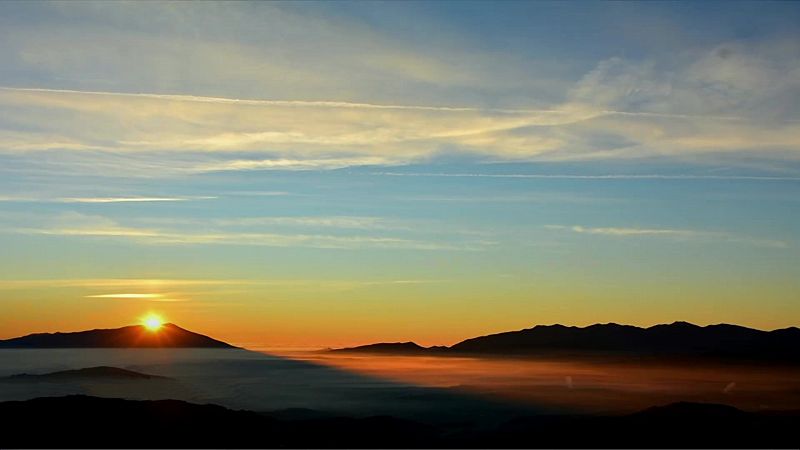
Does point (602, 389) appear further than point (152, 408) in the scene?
Yes

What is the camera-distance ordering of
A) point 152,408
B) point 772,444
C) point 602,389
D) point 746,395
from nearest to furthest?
point 772,444 < point 152,408 < point 746,395 < point 602,389

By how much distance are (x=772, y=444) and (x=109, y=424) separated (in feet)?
186

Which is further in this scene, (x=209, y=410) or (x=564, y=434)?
(x=209, y=410)

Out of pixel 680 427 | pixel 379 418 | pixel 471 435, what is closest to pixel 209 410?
pixel 379 418

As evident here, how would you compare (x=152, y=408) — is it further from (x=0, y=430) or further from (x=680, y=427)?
(x=680, y=427)

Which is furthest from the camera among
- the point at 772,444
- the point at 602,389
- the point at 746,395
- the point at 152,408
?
the point at 602,389

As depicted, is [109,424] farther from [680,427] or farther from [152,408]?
[680,427]

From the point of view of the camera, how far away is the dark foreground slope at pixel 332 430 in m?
76.6

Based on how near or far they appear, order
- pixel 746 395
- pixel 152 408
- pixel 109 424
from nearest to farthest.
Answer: pixel 109 424 < pixel 152 408 < pixel 746 395

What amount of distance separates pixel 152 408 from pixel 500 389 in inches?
4271

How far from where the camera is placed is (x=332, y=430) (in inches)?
3322

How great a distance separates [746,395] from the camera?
490ft

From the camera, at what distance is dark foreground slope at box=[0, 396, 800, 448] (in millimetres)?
76625

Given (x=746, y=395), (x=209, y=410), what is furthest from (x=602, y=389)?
(x=209, y=410)
